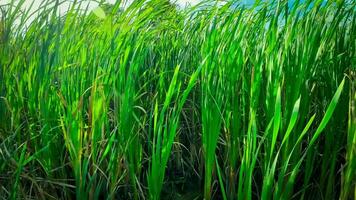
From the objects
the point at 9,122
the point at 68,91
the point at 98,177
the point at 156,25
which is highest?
the point at 156,25

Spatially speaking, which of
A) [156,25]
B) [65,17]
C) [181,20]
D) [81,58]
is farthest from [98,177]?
[181,20]

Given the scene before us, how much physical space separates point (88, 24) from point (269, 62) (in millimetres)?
743

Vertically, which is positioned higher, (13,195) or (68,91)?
(68,91)

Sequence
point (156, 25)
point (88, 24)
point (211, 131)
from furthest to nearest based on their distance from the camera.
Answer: point (156, 25), point (88, 24), point (211, 131)

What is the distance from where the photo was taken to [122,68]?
115 centimetres

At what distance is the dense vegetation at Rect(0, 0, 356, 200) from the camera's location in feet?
3.34

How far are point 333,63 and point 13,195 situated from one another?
3.10ft

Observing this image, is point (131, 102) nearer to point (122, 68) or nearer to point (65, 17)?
point (122, 68)

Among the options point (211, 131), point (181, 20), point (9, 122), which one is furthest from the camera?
point (181, 20)

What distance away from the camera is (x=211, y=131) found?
1.02 m

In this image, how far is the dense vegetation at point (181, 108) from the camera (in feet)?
3.34

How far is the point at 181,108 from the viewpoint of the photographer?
1089 mm

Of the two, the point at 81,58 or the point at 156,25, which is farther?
the point at 156,25

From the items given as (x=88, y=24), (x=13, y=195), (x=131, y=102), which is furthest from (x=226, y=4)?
(x=13, y=195)
